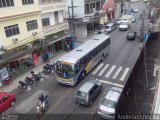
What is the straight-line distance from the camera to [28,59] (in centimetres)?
2675

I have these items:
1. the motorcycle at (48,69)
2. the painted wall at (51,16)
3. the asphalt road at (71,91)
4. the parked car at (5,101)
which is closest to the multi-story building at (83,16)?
the painted wall at (51,16)

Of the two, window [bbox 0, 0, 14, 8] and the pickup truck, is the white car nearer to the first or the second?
the pickup truck

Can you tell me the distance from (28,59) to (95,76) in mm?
10087

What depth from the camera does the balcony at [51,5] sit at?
2893 centimetres

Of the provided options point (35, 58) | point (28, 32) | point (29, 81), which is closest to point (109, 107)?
point (29, 81)

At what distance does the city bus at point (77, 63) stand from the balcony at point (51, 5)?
9.24 metres

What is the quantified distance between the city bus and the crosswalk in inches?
40.9

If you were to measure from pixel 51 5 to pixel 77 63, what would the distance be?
45.4 feet

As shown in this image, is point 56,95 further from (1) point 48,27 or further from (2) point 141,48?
(2) point 141,48

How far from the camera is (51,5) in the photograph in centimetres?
3039

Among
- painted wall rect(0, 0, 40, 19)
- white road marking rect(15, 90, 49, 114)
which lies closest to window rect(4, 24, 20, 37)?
painted wall rect(0, 0, 40, 19)

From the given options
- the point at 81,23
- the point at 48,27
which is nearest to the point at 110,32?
the point at 81,23

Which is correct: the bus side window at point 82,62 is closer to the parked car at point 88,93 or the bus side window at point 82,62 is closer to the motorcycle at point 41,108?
the parked car at point 88,93

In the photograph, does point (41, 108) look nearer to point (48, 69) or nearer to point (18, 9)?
point (48, 69)
